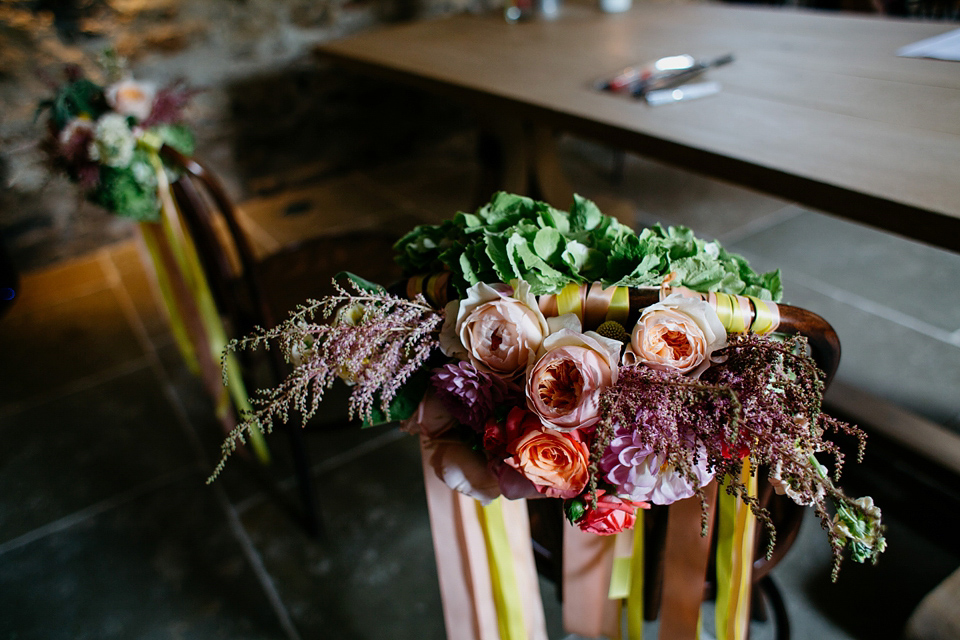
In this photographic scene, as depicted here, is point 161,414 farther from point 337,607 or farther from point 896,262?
point 896,262

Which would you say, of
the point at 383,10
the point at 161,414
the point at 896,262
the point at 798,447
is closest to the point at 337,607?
the point at 161,414

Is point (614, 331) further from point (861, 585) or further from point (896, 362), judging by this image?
point (896, 362)

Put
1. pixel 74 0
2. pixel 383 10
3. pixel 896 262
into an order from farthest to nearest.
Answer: pixel 383 10 < pixel 74 0 < pixel 896 262

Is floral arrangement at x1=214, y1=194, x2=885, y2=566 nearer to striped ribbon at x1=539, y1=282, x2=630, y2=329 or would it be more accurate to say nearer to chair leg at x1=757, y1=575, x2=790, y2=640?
striped ribbon at x1=539, y1=282, x2=630, y2=329

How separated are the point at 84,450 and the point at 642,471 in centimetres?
184

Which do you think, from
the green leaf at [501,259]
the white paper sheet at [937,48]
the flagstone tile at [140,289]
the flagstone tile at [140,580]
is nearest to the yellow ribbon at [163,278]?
the flagstone tile at [140,580]

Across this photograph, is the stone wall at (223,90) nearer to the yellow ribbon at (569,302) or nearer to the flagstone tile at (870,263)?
the flagstone tile at (870,263)

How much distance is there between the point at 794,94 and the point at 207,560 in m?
1.71

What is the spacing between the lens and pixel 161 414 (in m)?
1.92

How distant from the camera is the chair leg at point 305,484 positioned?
1342 millimetres

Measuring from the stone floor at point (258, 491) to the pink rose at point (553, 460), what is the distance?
2.51 feet

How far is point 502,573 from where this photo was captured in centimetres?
75

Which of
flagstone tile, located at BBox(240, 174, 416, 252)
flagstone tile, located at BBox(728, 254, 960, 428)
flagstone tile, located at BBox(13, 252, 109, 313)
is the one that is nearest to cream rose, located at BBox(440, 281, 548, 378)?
flagstone tile, located at BBox(728, 254, 960, 428)

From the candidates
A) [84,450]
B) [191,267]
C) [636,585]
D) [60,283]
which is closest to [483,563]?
[636,585]
